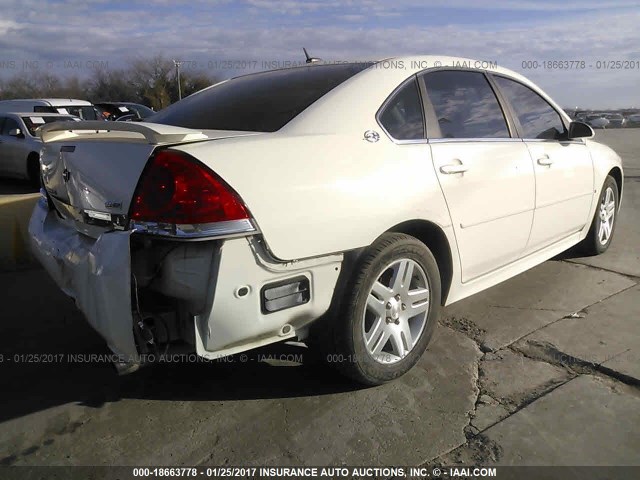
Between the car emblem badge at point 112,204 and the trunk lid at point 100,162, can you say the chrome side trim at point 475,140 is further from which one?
the car emblem badge at point 112,204

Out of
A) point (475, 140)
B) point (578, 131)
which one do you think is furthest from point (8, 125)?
point (578, 131)

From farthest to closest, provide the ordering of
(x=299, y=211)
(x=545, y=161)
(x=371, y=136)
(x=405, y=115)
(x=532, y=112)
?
(x=532, y=112) → (x=545, y=161) → (x=405, y=115) → (x=371, y=136) → (x=299, y=211)

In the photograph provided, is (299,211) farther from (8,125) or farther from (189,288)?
(8,125)

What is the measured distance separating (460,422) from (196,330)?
1282 millimetres

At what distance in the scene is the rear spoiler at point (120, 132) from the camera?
7.08 feet

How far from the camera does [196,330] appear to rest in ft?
7.01

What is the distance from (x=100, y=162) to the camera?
2.35 m

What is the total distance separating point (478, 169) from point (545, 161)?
2.94 feet

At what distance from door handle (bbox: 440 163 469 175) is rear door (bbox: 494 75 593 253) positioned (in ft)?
2.87

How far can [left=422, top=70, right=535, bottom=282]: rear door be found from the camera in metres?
2.96

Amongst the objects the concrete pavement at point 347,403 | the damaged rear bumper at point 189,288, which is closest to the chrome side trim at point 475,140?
the damaged rear bumper at point 189,288

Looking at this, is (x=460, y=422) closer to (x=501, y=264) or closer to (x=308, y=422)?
(x=308, y=422)

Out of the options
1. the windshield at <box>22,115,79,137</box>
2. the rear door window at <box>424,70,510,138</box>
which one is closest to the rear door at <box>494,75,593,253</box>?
the rear door window at <box>424,70,510,138</box>

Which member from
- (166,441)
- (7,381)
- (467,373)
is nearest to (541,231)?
(467,373)
